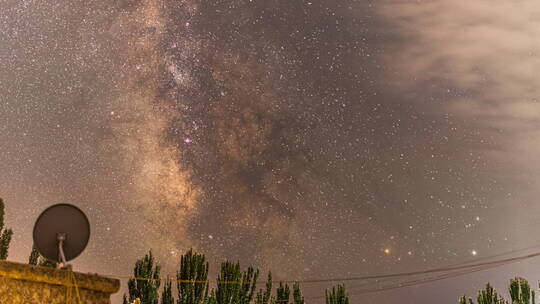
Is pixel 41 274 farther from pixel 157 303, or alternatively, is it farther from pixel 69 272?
pixel 157 303

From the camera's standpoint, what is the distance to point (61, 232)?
3.42m

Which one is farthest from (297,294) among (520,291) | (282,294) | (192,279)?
(520,291)

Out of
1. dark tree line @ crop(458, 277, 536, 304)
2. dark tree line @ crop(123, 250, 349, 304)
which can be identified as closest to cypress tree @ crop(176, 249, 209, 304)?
dark tree line @ crop(123, 250, 349, 304)

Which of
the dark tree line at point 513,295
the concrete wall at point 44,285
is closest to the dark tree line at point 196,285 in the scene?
the dark tree line at point 513,295

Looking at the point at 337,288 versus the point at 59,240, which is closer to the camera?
the point at 59,240

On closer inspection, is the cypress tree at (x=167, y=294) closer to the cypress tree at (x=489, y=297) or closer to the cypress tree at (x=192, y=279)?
the cypress tree at (x=192, y=279)

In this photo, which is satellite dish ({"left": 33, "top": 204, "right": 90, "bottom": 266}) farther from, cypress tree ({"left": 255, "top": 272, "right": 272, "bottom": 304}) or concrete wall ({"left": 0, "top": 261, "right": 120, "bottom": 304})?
cypress tree ({"left": 255, "top": 272, "right": 272, "bottom": 304})

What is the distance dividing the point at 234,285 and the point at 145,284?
3.21m

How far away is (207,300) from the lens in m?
18.1

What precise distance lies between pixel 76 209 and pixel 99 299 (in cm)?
64

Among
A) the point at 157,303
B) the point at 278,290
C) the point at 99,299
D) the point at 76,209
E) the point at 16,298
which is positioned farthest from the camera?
the point at 278,290

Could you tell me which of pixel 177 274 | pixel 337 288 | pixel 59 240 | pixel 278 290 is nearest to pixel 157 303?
pixel 177 274

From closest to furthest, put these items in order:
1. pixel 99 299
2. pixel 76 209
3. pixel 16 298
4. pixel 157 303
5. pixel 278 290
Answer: pixel 16 298
pixel 99 299
pixel 76 209
pixel 157 303
pixel 278 290

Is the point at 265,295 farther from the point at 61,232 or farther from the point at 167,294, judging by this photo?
the point at 61,232
